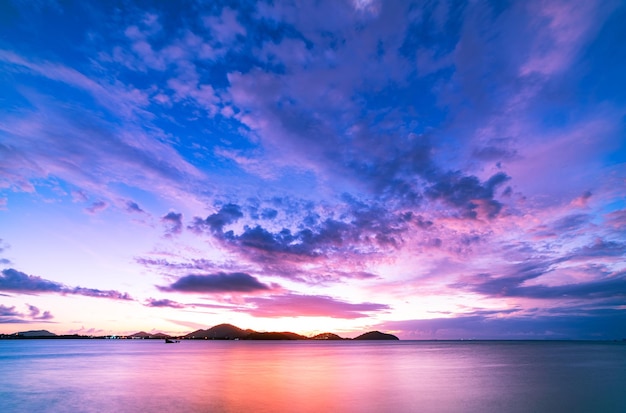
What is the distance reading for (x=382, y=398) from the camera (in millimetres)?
36281

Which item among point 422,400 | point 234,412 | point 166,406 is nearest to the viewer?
point 234,412

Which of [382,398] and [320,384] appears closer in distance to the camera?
[382,398]

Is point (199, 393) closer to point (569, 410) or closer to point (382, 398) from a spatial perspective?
point (382, 398)

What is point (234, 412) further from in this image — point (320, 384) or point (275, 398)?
point (320, 384)

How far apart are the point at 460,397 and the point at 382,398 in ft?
25.4

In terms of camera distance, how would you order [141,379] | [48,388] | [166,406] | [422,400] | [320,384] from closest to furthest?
[166,406], [422,400], [48,388], [320,384], [141,379]

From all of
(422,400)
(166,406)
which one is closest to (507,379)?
(422,400)

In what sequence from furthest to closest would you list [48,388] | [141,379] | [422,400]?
1. [141,379]
2. [48,388]
3. [422,400]

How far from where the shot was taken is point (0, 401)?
35.5 metres

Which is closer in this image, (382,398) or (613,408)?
(613,408)

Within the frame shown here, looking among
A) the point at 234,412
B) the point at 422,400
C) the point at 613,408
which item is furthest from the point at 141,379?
the point at 613,408

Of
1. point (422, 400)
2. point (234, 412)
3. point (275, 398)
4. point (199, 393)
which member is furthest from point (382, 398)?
point (199, 393)

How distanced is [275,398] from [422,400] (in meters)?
13.7

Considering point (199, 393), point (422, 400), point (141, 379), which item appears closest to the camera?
point (422, 400)
